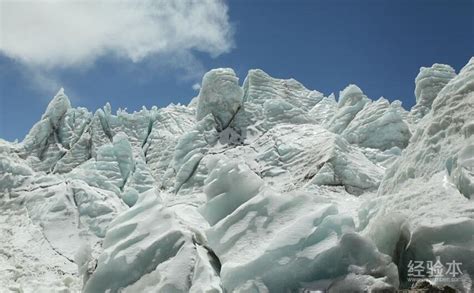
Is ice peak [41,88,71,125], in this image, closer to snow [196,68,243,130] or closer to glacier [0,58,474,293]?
glacier [0,58,474,293]

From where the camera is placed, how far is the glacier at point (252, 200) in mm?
6695

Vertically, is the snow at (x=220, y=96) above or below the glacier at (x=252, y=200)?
above

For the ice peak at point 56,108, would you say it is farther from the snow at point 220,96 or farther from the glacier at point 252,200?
the snow at point 220,96

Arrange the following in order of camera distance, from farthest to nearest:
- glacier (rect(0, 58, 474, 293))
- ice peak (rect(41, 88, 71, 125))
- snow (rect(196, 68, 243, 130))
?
ice peak (rect(41, 88, 71, 125)) → snow (rect(196, 68, 243, 130)) → glacier (rect(0, 58, 474, 293))

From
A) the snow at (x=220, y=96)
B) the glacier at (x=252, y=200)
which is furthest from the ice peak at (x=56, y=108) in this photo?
the snow at (x=220, y=96)

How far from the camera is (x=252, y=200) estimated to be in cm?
803

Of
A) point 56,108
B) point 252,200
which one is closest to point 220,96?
point 56,108

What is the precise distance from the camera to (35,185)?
59.9ft

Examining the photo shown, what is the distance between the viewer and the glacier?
670 centimetres

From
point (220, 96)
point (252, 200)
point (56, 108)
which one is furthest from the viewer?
point (56, 108)

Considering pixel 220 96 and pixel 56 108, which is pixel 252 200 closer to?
pixel 220 96

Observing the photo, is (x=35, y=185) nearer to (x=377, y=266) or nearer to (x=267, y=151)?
(x=267, y=151)

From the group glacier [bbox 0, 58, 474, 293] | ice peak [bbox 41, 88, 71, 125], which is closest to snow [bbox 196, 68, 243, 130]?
glacier [bbox 0, 58, 474, 293]

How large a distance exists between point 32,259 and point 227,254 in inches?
347
